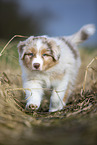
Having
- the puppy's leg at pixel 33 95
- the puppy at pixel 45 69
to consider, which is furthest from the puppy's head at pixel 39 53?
the puppy's leg at pixel 33 95

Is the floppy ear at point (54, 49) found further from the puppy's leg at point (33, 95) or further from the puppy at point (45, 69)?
the puppy's leg at point (33, 95)

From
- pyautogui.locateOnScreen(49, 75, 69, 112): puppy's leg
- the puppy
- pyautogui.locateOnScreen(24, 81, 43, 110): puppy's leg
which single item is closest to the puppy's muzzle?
the puppy

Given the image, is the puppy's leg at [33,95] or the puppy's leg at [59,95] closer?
the puppy's leg at [33,95]

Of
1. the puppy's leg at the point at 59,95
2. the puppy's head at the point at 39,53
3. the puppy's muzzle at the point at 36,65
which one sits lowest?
the puppy's leg at the point at 59,95

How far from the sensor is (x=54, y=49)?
104 inches

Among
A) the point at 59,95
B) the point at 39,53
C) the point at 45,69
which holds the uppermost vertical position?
the point at 39,53

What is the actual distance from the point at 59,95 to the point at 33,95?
0.41 metres

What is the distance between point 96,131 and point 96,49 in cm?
514

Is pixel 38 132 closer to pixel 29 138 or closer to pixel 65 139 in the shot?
pixel 29 138

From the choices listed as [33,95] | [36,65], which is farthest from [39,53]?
[33,95]

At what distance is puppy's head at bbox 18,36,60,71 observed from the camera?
2512mm

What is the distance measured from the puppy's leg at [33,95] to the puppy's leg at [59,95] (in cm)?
22

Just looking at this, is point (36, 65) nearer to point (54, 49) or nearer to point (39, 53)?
point (39, 53)

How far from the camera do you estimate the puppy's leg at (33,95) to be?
2.45m
